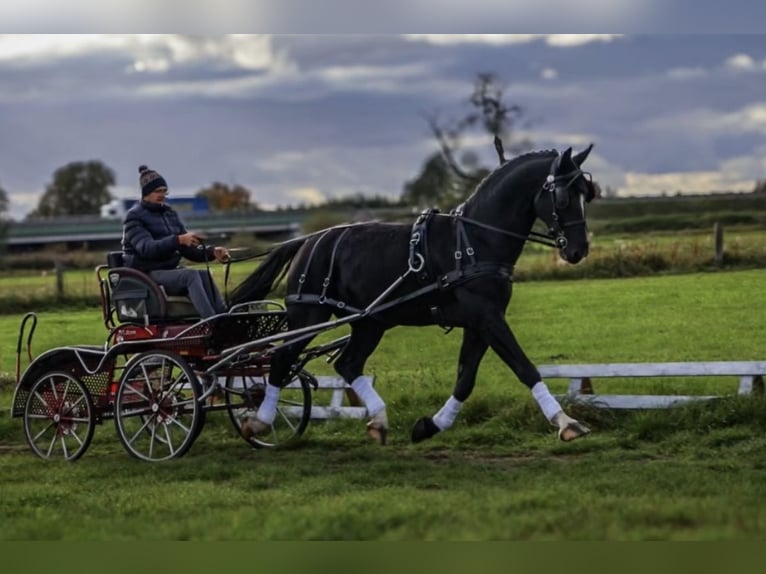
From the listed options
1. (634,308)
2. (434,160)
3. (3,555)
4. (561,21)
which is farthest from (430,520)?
(634,308)

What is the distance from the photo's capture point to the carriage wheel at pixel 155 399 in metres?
7.66

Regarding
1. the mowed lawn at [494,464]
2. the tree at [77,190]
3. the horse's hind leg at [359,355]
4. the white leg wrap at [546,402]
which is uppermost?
the tree at [77,190]

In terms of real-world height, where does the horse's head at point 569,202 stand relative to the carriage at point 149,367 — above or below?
above

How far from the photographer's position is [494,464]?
7.16m

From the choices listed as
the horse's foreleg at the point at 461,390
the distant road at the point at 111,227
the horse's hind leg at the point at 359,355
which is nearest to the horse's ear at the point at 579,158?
the horse's foreleg at the point at 461,390

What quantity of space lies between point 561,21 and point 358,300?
8.96 ft

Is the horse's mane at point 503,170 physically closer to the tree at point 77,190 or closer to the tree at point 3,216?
the tree at point 77,190

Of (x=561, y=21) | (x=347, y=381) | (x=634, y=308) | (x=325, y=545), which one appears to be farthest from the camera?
(x=634, y=308)

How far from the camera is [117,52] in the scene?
332 inches

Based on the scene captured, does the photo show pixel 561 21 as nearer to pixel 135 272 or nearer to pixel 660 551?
pixel 660 551

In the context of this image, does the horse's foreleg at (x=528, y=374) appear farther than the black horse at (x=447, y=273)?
No

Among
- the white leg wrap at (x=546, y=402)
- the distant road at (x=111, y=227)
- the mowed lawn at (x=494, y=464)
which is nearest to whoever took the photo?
the mowed lawn at (x=494, y=464)

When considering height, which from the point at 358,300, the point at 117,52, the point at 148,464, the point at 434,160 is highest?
the point at 117,52

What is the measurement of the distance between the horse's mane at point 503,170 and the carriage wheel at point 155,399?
219 centimetres
